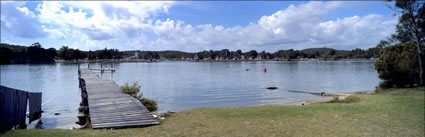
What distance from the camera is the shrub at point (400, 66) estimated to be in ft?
87.0

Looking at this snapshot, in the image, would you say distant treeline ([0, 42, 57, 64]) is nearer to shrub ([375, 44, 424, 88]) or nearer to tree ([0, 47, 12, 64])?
tree ([0, 47, 12, 64])

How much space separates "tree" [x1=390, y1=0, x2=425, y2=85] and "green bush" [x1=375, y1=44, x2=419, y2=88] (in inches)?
26.6

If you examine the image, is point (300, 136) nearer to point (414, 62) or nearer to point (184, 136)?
point (184, 136)

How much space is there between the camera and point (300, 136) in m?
9.12

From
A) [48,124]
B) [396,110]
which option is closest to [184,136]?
[396,110]

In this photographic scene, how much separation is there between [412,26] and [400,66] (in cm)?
336

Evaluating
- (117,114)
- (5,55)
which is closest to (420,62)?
(117,114)

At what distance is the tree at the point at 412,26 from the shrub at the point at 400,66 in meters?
0.67

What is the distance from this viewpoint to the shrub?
26.5 meters

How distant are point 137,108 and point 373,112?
10.1 metres

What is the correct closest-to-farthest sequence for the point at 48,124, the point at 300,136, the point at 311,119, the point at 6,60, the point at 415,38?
the point at 300,136, the point at 311,119, the point at 48,124, the point at 415,38, the point at 6,60

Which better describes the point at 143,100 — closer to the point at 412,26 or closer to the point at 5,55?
the point at 412,26

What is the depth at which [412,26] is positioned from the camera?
25.5 metres

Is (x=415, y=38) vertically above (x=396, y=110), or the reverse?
(x=415, y=38)
